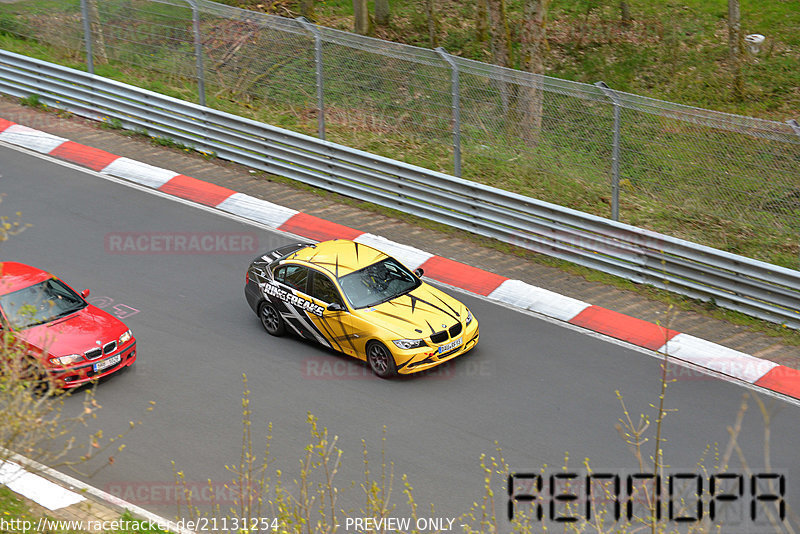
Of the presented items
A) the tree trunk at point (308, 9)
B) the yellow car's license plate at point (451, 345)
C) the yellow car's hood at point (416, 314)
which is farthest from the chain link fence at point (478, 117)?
the tree trunk at point (308, 9)

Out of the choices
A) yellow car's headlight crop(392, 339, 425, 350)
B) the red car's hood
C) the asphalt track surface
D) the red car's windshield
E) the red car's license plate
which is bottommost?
the asphalt track surface

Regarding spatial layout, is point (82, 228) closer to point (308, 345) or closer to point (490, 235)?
point (308, 345)

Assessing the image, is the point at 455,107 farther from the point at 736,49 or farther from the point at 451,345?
the point at 736,49

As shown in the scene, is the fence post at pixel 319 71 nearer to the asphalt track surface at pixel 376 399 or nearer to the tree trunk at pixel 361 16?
the asphalt track surface at pixel 376 399

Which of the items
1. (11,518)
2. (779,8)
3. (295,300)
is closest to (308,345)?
(295,300)

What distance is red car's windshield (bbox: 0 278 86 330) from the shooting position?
1104cm

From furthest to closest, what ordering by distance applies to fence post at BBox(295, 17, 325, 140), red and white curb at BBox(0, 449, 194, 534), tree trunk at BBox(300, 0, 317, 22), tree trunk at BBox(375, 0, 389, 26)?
tree trunk at BBox(375, 0, 389, 26)
tree trunk at BBox(300, 0, 317, 22)
fence post at BBox(295, 17, 325, 140)
red and white curb at BBox(0, 449, 194, 534)

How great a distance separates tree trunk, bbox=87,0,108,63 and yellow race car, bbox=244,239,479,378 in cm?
909

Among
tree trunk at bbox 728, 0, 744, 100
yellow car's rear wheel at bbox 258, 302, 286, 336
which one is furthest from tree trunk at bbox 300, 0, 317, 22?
yellow car's rear wheel at bbox 258, 302, 286, 336

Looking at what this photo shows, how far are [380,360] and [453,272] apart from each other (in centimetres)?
324

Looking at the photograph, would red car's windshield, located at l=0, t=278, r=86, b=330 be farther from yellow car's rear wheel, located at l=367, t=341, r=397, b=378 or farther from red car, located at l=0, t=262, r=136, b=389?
yellow car's rear wheel, located at l=367, t=341, r=397, b=378

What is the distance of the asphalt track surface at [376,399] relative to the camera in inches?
393

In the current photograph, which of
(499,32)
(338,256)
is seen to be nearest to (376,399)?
(338,256)

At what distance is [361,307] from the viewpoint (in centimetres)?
1171
